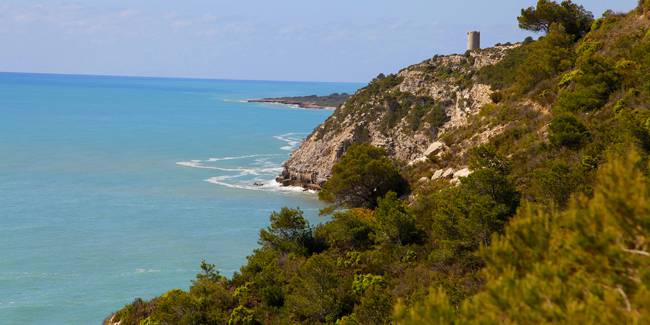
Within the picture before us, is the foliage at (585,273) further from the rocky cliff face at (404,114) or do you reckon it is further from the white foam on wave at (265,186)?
the white foam on wave at (265,186)

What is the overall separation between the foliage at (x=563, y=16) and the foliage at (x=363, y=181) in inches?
762

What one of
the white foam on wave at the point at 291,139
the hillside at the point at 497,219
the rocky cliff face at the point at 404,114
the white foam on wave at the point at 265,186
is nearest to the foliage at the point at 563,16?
the hillside at the point at 497,219

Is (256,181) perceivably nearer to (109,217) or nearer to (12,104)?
(109,217)

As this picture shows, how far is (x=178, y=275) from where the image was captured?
1430 inches

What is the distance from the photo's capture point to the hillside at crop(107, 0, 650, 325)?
9594 mm

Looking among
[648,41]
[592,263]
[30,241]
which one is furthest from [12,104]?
[592,263]

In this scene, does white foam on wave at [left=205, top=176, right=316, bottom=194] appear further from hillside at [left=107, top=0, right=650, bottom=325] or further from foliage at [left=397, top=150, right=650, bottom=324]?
foliage at [left=397, top=150, right=650, bottom=324]

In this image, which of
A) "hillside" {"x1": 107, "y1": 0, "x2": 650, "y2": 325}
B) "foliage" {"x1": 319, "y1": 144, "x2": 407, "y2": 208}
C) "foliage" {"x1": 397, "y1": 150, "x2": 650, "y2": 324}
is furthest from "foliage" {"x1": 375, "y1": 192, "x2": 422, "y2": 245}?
"foliage" {"x1": 397, "y1": 150, "x2": 650, "y2": 324}

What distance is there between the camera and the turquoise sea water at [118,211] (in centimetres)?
3416

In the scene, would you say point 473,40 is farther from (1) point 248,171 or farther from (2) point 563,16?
(1) point 248,171

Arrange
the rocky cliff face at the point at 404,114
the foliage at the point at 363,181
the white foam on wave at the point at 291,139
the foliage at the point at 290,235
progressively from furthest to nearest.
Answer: the white foam on wave at the point at 291,139, the rocky cliff face at the point at 404,114, the foliage at the point at 363,181, the foliage at the point at 290,235

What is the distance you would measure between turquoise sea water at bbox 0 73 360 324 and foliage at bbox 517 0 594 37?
22770 millimetres

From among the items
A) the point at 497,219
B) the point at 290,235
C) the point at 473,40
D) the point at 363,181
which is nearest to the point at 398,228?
the point at 497,219

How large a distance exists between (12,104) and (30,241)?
137m
